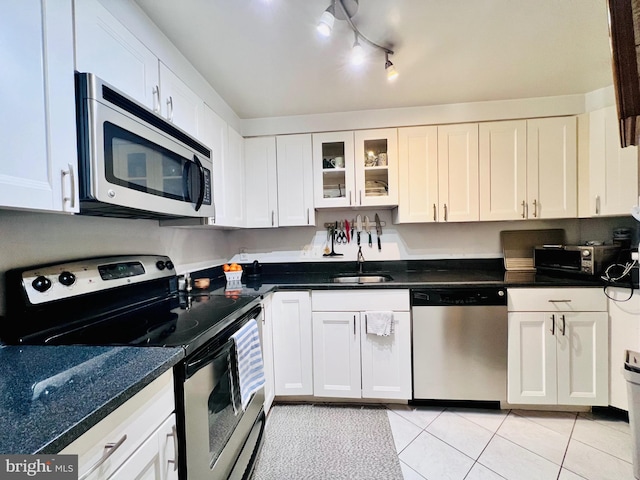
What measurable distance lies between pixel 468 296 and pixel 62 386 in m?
2.01

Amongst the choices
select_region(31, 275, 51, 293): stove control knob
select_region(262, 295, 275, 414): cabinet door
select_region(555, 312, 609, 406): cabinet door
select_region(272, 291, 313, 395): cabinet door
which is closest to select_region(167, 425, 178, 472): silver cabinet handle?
select_region(31, 275, 51, 293): stove control knob

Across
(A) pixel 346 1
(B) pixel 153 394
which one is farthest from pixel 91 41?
(B) pixel 153 394

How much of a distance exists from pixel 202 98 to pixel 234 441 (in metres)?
1.93

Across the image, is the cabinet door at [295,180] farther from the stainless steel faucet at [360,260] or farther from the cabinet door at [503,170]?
the cabinet door at [503,170]

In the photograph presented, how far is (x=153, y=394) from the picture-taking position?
72 cm

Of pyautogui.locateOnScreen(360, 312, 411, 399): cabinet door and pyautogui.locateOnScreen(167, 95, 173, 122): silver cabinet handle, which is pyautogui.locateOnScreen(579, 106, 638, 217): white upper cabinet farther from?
pyautogui.locateOnScreen(167, 95, 173, 122): silver cabinet handle

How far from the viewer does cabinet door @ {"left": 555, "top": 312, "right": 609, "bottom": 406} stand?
1.71 m

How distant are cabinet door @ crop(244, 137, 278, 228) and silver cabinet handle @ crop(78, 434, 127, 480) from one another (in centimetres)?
177

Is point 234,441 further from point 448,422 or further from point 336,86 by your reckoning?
point 336,86

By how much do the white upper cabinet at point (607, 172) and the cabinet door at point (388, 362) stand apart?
167 centimetres

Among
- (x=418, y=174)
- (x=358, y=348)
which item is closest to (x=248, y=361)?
(x=358, y=348)

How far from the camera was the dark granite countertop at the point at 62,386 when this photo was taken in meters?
0.45

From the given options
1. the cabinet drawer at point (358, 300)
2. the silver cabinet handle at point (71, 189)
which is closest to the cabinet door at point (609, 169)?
the cabinet drawer at point (358, 300)

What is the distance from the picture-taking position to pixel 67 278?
1012mm
